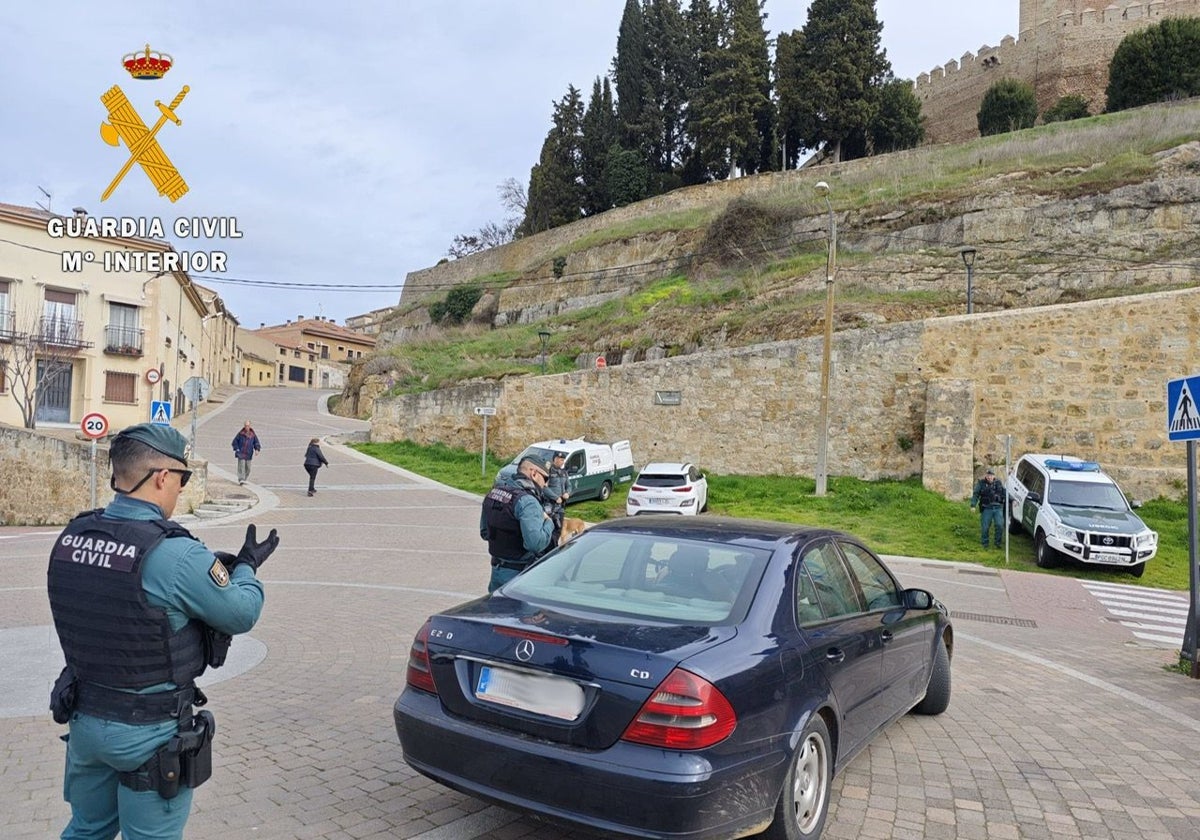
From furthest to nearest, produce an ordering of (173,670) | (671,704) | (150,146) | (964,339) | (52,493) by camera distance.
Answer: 1. (964,339)
2. (150,146)
3. (52,493)
4. (671,704)
5. (173,670)

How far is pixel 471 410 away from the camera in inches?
1185

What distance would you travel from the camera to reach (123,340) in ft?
119

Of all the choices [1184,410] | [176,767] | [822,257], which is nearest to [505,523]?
[176,767]

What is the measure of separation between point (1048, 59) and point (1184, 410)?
182ft

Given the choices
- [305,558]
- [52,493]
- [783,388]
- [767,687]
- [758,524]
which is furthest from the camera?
[783,388]

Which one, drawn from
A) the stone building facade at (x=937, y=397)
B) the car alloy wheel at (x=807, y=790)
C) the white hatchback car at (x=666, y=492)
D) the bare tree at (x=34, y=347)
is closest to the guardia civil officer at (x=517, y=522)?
the car alloy wheel at (x=807, y=790)

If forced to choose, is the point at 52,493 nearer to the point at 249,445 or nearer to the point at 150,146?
the point at 249,445

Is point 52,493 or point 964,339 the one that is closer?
point 52,493

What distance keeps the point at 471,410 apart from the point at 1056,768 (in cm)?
2663

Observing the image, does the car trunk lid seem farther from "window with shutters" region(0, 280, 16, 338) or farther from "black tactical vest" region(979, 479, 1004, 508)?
"window with shutters" region(0, 280, 16, 338)

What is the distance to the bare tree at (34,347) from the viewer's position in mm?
29906

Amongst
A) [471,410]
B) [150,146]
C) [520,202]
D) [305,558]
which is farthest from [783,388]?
[520,202]

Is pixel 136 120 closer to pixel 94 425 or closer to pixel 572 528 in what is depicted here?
pixel 94 425

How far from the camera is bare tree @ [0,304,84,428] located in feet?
98.1
